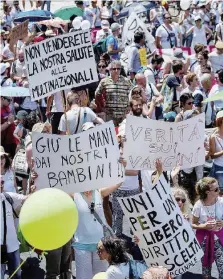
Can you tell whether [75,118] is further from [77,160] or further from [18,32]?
[18,32]

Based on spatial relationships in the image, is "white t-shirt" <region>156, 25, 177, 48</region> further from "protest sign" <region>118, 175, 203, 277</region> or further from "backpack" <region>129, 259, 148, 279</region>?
"backpack" <region>129, 259, 148, 279</region>

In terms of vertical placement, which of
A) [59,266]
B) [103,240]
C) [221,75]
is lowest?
[59,266]

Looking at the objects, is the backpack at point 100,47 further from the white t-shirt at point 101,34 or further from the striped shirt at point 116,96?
the striped shirt at point 116,96

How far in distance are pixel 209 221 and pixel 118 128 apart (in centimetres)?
200

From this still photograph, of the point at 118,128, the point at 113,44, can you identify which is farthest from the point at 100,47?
the point at 118,128

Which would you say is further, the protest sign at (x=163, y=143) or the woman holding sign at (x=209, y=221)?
the protest sign at (x=163, y=143)

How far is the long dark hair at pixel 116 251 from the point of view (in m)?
5.59

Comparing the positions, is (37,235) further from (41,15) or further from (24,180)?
(41,15)

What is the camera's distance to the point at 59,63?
8055 millimetres

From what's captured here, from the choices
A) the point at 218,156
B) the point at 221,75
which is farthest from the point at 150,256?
the point at 221,75

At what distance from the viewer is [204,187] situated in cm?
668

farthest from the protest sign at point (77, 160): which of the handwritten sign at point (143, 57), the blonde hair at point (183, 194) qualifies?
the handwritten sign at point (143, 57)

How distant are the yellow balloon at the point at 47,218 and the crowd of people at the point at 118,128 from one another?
0.53 metres

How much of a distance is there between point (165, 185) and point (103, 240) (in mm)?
720
